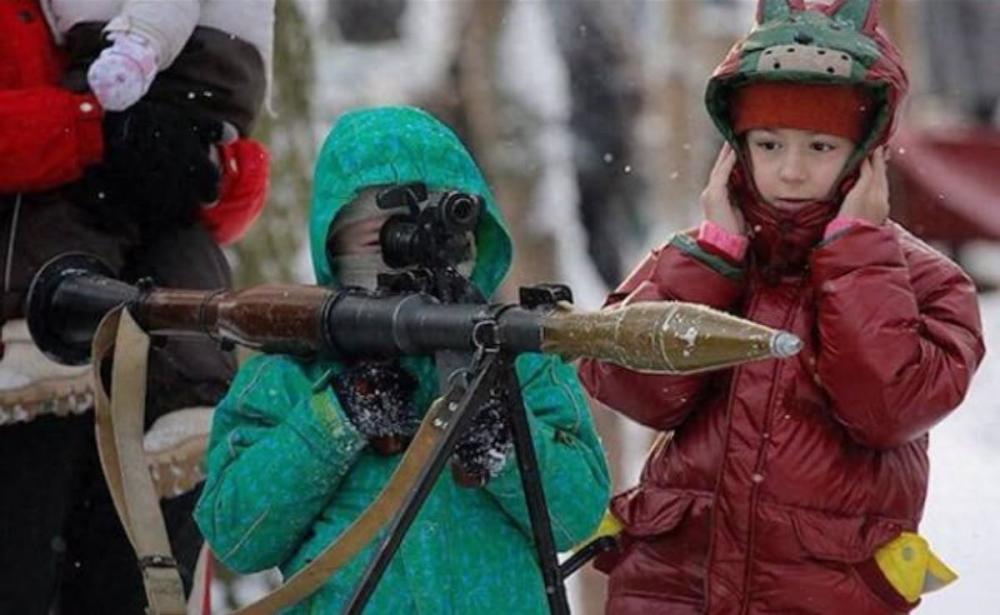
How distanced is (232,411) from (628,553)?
581mm

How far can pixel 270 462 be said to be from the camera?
3346mm

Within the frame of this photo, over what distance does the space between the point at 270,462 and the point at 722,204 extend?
2.28ft

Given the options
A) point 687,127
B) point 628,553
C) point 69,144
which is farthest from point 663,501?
point 687,127

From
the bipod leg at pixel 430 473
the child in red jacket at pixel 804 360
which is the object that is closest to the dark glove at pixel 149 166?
the child in red jacket at pixel 804 360

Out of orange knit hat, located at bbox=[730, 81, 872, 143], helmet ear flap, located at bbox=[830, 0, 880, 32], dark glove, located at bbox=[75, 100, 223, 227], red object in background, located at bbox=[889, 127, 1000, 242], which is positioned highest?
helmet ear flap, located at bbox=[830, 0, 880, 32]

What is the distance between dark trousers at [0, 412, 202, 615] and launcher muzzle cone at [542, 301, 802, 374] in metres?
1.55

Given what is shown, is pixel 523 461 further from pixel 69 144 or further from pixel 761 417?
pixel 69 144

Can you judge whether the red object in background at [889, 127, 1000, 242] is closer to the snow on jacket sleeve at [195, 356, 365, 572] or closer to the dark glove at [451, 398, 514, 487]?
the snow on jacket sleeve at [195, 356, 365, 572]

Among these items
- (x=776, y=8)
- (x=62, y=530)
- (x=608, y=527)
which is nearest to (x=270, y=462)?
(x=608, y=527)

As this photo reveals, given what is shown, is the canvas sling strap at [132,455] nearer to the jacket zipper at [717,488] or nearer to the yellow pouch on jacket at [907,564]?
the jacket zipper at [717,488]

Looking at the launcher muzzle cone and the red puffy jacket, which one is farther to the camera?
the red puffy jacket

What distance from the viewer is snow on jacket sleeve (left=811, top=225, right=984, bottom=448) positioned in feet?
10.9

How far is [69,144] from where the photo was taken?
4.13 meters

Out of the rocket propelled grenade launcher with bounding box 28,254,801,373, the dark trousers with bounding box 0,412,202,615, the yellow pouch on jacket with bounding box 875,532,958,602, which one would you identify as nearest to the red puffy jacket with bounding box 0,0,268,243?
the rocket propelled grenade launcher with bounding box 28,254,801,373
